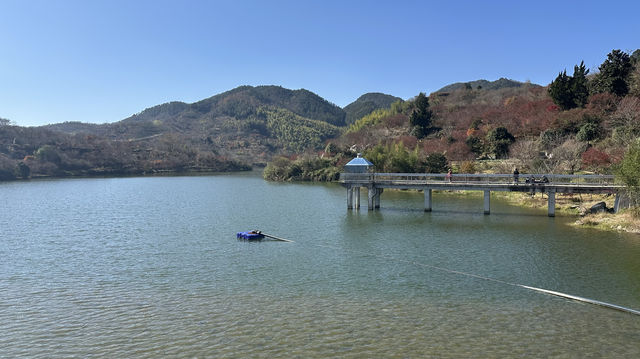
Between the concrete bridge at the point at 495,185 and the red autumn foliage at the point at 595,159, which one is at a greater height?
the red autumn foliage at the point at 595,159

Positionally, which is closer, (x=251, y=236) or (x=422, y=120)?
(x=251, y=236)

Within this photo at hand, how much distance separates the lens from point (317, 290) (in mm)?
17562

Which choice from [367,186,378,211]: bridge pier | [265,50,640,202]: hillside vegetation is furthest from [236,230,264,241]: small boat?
[265,50,640,202]: hillside vegetation

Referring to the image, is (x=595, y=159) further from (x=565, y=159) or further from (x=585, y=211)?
(x=585, y=211)

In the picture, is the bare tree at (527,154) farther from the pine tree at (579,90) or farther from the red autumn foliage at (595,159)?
the pine tree at (579,90)

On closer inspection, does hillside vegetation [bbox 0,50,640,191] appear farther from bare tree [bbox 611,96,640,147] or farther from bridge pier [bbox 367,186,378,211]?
bridge pier [bbox 367,186,378,211]

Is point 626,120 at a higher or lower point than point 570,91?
lower

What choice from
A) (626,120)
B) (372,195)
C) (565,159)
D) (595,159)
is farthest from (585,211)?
(626,120)

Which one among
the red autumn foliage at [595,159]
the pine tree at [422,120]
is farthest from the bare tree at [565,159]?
the pine tree at [422,120]

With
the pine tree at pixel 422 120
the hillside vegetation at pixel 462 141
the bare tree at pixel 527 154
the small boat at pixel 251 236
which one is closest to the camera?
the small boat at pixel 251 236

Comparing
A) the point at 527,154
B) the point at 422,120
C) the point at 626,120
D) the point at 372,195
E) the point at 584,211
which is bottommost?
the point at 584,211

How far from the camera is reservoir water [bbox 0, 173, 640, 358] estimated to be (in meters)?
12.7

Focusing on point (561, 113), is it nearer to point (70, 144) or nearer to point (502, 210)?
point (502, 210)

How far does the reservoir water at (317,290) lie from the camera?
1267cm
